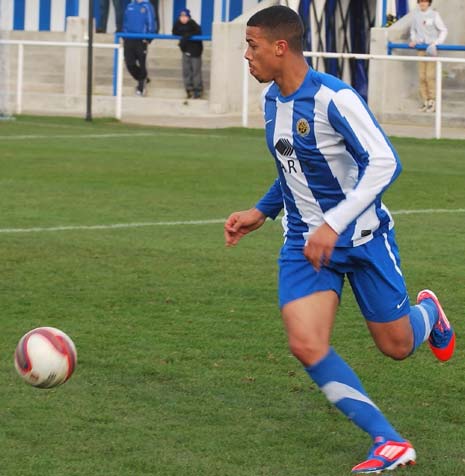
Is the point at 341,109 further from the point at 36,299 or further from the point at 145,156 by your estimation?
the point at 145,156

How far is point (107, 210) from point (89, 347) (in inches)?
222

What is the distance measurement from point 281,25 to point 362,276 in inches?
42.8

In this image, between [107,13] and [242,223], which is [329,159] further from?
[107,13]

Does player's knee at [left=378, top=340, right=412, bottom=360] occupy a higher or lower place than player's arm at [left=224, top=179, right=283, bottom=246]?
lower

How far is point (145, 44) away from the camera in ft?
91.7

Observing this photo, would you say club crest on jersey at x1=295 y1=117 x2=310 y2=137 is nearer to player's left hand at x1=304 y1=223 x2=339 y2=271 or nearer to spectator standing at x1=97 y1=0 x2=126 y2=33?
player's left hand at x1=304 y1=223 x2=339 y2=271

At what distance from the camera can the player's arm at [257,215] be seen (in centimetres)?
631

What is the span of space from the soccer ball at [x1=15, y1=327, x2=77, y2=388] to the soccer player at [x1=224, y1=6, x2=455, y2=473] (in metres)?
1.00

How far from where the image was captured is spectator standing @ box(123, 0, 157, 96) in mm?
27875

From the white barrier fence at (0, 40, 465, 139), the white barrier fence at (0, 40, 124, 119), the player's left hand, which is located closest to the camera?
the player's left hand

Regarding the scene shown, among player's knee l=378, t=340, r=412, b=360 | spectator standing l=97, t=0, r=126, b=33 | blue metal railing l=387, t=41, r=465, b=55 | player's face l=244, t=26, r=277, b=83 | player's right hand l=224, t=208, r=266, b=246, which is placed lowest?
player's knee l=378, t=340, r=412, b=360

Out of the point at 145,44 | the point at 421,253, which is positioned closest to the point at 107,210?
the point at 421,253

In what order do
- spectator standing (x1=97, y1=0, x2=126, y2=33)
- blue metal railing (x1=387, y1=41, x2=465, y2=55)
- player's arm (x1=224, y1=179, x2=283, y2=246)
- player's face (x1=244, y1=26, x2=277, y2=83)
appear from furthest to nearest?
1. spectator standing (x1=97, y1=0, x2=126, y2=33)
2. blue metal railing (x1=387, y1=41, x2=465, y2=55)
3. player's arm (x1=224, y1=179, x2=283, y2=246)
4. player's face (x1=244, y1=26, x2=277, y2=83)

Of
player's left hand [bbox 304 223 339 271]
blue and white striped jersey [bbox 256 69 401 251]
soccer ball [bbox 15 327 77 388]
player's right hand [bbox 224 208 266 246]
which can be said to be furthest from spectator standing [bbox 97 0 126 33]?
player's left hand [bbox 304 223 339 271]
